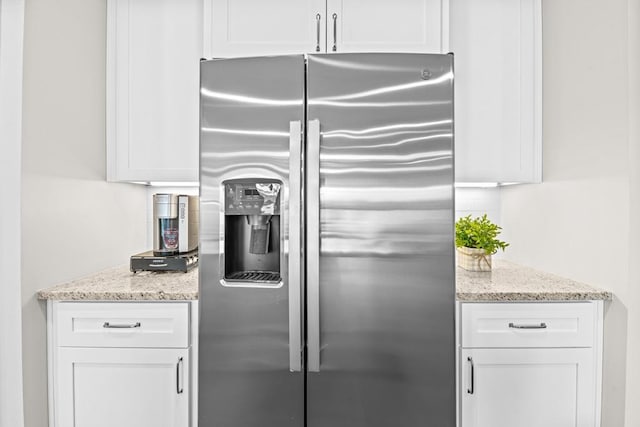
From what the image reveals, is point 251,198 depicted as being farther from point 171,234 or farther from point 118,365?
point 118,365

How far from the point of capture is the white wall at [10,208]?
1.43 metres

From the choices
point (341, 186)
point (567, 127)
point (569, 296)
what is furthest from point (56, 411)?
point (567, 127)

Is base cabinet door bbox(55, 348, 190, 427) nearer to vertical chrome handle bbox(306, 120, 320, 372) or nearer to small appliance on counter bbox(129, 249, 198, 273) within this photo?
small appliance on counter bbox(129, 249, 198, 273)

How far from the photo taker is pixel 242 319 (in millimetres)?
1449

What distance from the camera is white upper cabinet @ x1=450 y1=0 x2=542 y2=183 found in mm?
1900

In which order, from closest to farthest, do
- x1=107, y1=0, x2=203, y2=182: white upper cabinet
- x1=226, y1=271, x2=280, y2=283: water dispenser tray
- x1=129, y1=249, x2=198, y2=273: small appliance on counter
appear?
x1=226, y1=271, x2=280, y2=283: water dispenser tray
x1=129, y1=249, x2=198, y2=273: small appliance on counter
x1=107, y1=0, x2=203, y2=182: white upper cabinet

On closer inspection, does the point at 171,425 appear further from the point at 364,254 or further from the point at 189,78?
the point at 189,78

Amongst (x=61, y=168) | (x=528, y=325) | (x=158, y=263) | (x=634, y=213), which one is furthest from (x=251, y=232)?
(x=634, y=213)

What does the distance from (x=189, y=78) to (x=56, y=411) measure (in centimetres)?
149

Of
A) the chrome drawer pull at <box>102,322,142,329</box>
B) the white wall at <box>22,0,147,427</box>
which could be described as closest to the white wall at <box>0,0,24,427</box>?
the white wall at <box>22,0,147,427</box>

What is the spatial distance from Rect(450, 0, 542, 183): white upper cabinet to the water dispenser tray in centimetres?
99

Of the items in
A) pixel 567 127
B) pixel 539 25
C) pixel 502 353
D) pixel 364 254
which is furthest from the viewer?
pixel 539 25

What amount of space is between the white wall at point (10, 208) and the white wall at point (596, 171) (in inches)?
82.5

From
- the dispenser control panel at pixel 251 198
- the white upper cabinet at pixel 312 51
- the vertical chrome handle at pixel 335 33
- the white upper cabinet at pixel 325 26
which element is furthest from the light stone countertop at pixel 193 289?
the vertical chrome handle at pixel 335 33
